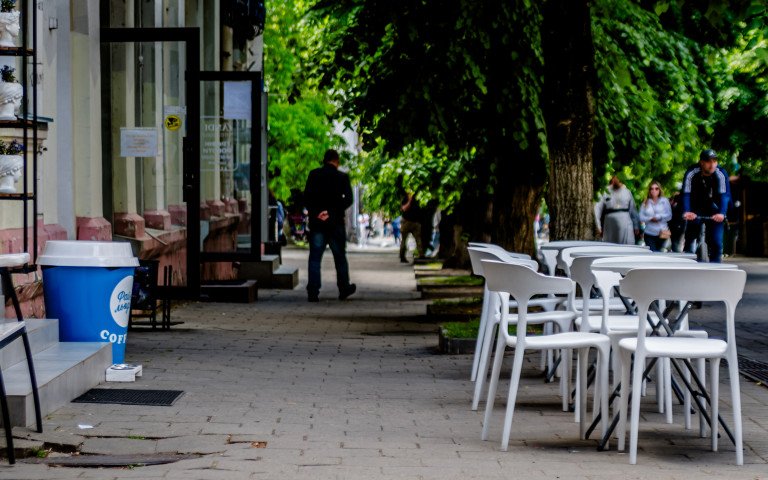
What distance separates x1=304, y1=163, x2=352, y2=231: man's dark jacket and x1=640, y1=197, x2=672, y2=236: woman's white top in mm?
5492

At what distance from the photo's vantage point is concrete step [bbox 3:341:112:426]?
740 cm

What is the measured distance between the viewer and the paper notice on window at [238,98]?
1683 cm

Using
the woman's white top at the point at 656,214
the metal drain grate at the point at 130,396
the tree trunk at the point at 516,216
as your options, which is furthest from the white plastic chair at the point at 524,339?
the woman's white top at the point at 656,214

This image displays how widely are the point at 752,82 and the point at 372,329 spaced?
1418 cm

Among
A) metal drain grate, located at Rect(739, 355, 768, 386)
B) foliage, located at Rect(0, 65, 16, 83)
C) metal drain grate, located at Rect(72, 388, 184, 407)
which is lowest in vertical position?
metal drain grate, located at Rect(739, 355, 768, 386)

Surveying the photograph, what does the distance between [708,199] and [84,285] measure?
30.2ft

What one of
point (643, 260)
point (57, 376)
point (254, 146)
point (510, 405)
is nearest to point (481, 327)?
point (643, 260)

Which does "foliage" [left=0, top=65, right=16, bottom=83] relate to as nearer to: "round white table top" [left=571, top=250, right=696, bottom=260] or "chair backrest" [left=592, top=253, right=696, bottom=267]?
"round white table top" [left=571, top=250, right=696, bottom=260]

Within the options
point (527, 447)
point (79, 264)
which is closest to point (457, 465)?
point (527, 447)

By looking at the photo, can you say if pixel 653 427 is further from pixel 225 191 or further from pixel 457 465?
pixel 225 191

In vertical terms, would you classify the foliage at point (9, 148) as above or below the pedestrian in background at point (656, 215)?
above

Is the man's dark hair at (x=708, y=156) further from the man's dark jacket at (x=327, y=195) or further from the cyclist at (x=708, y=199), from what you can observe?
the man's dark jacket at (x=327, y=195)

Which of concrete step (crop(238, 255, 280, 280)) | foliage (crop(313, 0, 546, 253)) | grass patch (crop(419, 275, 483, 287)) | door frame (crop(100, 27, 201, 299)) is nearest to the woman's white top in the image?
grass patch (crop(419, 275, 483, 287))

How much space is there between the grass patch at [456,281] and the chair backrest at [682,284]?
1491 cm
